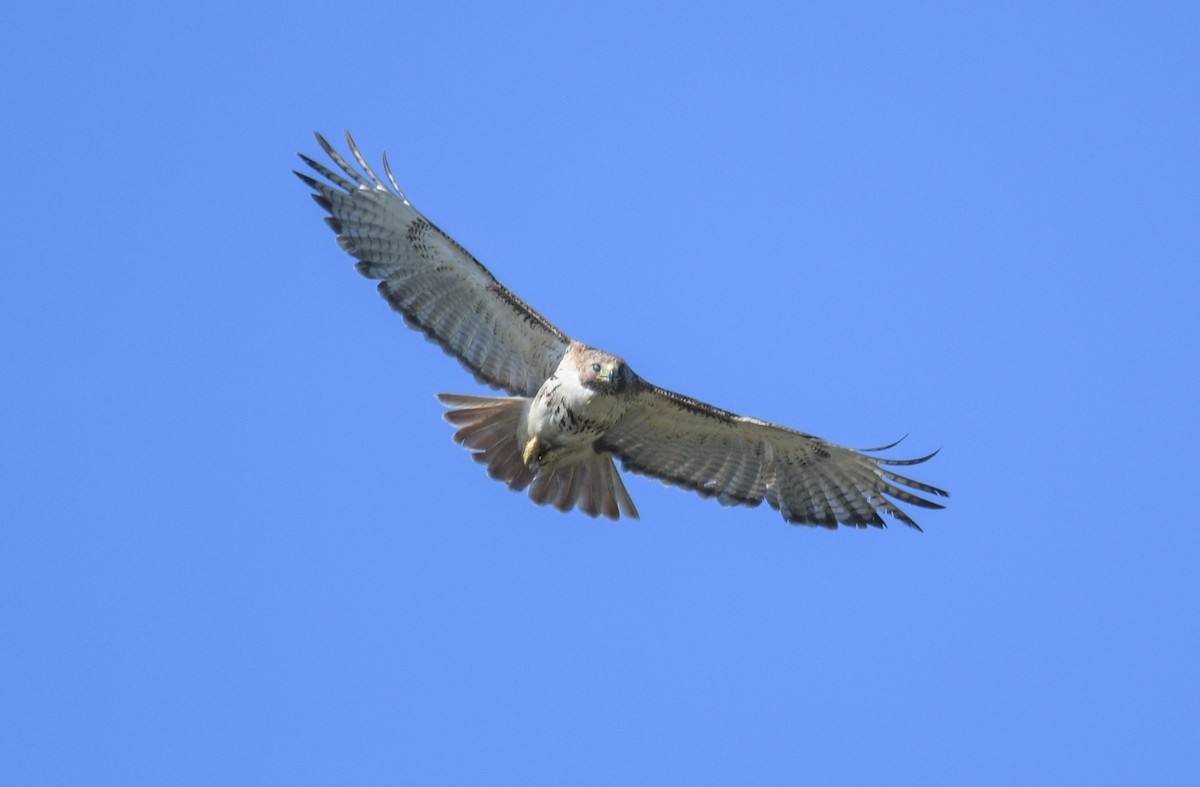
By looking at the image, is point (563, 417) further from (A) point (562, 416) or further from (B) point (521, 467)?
(B) point (521, 467)

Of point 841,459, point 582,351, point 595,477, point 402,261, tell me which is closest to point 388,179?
point 402,261

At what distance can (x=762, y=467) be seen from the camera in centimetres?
1450

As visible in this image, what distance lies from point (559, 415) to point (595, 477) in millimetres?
917

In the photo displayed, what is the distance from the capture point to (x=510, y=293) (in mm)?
13578

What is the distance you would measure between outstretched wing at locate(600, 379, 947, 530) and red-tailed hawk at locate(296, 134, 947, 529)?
11 mm

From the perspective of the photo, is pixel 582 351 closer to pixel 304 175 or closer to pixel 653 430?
pixel 653 430

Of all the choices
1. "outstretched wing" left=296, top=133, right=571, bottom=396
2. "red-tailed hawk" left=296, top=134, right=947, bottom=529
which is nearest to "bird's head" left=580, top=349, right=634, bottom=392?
"red-tailed hawk" left=296, top=134, right=947, bottom=529

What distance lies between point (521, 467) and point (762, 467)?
1.97m

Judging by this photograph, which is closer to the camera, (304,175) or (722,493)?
(304,175)

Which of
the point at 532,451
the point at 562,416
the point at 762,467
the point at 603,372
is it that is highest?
the point at 762,467

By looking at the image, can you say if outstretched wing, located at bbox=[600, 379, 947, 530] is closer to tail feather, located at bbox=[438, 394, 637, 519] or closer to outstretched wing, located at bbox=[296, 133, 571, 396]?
tail feather, located at bbox=[438, 394, 637, 519]

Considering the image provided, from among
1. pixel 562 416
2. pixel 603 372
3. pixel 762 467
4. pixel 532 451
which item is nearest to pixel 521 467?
pixel 532 451

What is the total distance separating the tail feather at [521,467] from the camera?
1397 centimetres

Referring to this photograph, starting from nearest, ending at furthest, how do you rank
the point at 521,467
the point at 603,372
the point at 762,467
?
the point at 603,372
the point at 521,467
the point at 762,467
